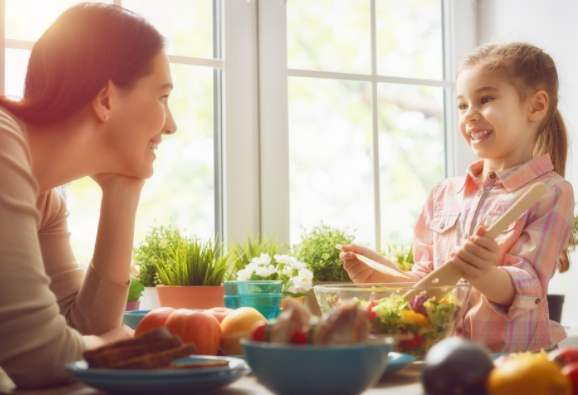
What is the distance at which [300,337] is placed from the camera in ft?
2.10

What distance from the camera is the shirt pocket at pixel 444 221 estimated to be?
71.4 inches

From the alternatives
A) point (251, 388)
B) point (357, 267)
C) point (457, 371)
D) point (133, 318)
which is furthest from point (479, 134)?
point (457, 371)

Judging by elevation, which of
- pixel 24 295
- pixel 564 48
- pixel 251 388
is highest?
pixel 564 48

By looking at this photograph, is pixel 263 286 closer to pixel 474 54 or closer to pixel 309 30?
pixel 474 54

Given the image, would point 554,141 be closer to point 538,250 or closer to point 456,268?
point 538,250

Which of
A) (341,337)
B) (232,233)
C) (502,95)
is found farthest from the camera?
(232,233)

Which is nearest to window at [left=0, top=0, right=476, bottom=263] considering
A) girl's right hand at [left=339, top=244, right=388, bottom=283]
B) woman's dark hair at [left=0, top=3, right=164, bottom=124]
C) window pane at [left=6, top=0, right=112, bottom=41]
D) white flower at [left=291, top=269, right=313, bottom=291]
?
window pane at [left=6, top=0, right=112, bottom=41]

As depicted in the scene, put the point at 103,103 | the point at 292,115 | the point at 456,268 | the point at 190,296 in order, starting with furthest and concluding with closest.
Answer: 1. the point at 292,115
2. the point at 190,296
3. the point at 103,103
4. the point at 456,268

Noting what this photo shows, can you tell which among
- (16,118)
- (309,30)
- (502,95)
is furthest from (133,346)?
(309,30)

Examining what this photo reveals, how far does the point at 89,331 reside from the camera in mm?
1332

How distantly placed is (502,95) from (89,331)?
1136 millimetres

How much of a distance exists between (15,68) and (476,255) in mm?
1497

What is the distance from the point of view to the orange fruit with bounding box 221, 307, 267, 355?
1007 mm

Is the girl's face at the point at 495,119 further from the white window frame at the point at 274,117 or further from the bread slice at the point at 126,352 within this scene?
the bread slice at the point at 126,352
